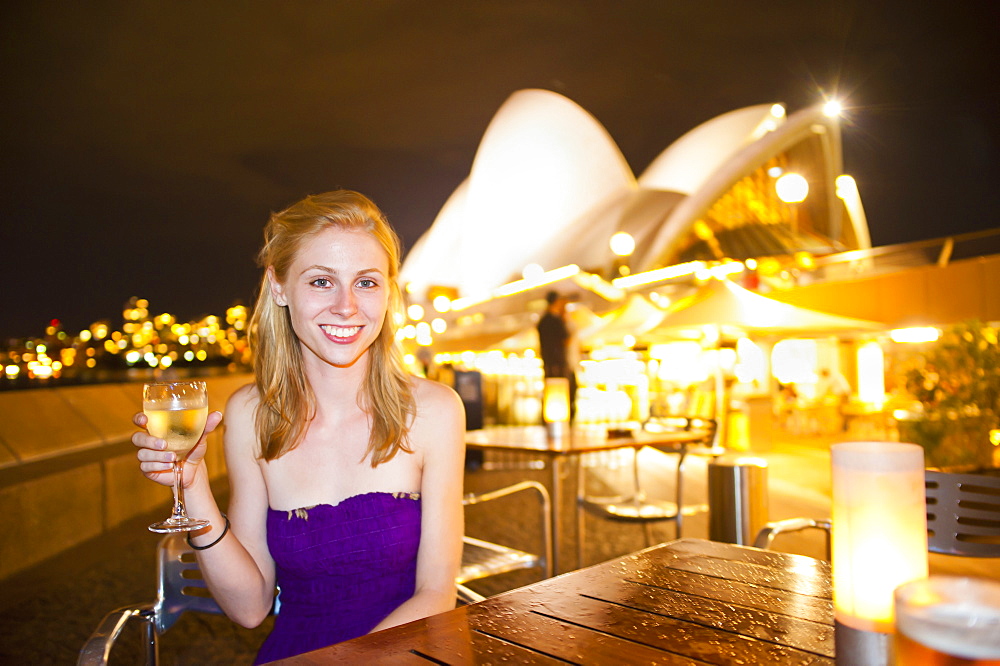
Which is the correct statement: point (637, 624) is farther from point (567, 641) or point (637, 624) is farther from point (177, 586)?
point (177, 586)

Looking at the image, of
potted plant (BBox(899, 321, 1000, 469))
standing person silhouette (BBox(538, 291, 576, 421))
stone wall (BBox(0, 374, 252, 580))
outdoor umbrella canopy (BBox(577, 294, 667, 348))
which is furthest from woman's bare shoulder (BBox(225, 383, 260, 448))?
outdoor umbrella canopy (BBox(577, 294, 667, 348))

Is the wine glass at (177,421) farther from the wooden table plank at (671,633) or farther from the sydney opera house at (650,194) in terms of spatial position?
the sydney opera house at (650,194)

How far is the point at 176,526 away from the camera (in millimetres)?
1124

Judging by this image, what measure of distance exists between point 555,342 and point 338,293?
6496 mm

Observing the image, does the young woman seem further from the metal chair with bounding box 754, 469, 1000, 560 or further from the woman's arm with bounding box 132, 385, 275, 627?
the metal chair with bounding box 754, 469, 1000, 560

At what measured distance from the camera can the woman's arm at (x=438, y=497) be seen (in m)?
1.60

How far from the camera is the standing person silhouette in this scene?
8.02m

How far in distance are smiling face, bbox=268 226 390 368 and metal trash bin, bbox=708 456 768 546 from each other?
2144 millimetres

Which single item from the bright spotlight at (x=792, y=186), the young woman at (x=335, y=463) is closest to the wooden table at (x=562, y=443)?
the young woman at (x=335, y=463)

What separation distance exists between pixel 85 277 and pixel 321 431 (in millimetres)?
44267

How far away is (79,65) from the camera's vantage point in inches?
966

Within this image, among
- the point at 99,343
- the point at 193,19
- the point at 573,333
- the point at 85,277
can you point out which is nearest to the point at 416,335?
the point at 193,19

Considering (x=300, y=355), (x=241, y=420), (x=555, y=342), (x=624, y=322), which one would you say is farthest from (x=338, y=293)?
(x=624, y=322)

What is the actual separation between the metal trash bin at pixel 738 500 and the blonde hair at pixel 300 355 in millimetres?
1927
